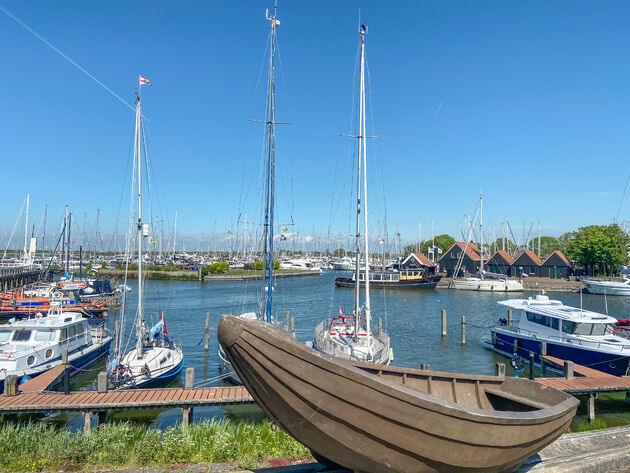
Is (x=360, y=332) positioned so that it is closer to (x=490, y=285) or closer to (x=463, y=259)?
(x=490, y=285)

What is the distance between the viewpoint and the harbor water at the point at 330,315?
24.3 m

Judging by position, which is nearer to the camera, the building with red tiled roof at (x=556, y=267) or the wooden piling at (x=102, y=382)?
the wooden piling at (x=102, y=382)

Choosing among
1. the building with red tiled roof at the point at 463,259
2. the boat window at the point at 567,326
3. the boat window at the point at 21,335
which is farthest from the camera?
the building with red tiled roof at the point at 463,259

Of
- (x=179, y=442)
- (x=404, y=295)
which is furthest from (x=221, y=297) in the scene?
(x=179, y=442)

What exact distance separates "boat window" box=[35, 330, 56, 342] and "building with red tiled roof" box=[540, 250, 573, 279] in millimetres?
80506

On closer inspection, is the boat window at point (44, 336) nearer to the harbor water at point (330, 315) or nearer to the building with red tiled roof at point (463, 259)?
the harbor water at point (330, 315)

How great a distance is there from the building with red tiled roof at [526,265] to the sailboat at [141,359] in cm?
7469

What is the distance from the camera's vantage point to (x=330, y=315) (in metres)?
43.7

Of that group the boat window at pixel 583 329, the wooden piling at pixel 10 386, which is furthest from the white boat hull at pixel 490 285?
the wooden piling at pixel 10 386

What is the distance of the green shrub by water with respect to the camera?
889 cm

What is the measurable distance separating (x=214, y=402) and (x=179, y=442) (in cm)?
435

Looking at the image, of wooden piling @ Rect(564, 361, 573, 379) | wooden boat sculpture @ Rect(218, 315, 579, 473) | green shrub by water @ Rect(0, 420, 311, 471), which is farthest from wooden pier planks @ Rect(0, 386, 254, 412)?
wooden piling @ Rect(564, 361, 573, 379)

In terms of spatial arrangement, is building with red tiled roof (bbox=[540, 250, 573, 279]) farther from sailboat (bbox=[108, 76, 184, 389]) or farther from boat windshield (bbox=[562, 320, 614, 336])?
sailboat (bbox=[108, 76, 184, 389])

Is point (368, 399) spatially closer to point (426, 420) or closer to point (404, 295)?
point (426, 420)
